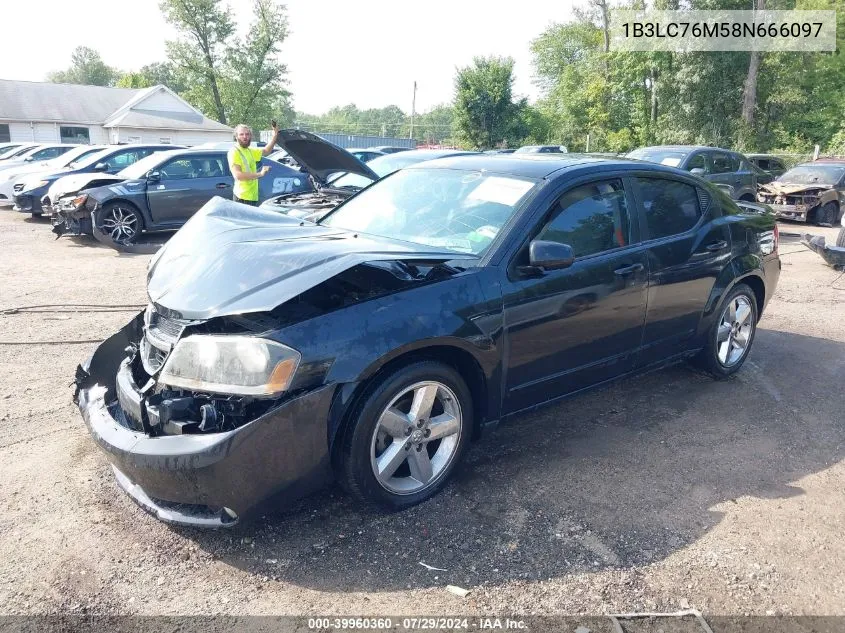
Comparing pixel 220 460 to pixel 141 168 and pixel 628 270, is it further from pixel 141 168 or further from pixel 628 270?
pixel 141 168

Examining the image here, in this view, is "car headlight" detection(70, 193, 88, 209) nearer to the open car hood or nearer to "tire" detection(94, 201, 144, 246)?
"tire" detection(94, 201, 144, 246)

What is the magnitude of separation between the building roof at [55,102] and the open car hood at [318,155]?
45.7m

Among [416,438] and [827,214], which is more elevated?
[827,214]

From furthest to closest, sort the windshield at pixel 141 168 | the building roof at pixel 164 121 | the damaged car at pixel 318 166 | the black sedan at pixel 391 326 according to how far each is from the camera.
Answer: the building roof at pixel 164 121
the windshield at pixel 141 168
the damaged car at pixel 318 166
the black sedan at pixel 391 326

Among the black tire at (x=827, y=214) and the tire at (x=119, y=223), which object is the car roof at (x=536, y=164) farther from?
the black tire at (x=827, y=214)

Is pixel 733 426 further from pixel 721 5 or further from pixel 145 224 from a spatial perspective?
pixel 721 5

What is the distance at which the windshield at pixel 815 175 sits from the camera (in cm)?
1531

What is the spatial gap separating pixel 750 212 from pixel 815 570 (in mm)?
3358

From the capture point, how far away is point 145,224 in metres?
10.6

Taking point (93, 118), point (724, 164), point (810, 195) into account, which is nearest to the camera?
point (724, 164)

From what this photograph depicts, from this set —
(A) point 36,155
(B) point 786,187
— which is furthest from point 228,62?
(B) point 786,187

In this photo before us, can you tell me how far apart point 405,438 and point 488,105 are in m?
37.2

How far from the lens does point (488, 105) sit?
37656mm

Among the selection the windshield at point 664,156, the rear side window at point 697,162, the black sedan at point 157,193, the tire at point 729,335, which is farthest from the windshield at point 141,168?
the rear side window at point 697,162
